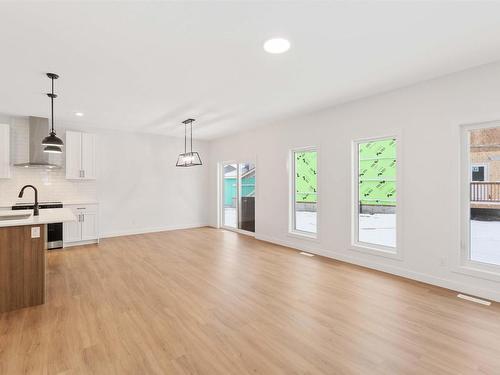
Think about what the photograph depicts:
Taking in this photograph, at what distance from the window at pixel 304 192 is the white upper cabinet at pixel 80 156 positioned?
4707mm

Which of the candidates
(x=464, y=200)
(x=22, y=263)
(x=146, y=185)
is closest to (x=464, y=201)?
(x=464, y=200)

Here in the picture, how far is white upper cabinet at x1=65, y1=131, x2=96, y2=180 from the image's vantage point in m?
5.87

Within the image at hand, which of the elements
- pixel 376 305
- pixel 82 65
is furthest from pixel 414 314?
pixel 82 65

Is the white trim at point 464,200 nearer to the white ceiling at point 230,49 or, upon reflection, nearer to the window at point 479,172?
the window at point 479,172

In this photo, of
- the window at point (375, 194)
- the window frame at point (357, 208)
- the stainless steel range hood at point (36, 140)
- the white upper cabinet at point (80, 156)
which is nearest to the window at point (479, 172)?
the window frame at point (357, 208)

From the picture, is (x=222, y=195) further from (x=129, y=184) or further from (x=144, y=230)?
(x=129, y=184)

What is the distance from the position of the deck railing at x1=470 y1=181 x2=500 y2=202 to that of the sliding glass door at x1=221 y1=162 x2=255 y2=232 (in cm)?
465

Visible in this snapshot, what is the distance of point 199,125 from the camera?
20.7ft

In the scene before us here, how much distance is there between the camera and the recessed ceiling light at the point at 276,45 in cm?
259

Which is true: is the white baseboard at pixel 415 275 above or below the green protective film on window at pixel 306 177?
below

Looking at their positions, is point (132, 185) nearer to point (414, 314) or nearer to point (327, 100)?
point (327, 100)

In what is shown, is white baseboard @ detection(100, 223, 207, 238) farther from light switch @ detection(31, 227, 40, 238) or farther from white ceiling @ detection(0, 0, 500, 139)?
light switch @ detection(31, 227, 40, 238)

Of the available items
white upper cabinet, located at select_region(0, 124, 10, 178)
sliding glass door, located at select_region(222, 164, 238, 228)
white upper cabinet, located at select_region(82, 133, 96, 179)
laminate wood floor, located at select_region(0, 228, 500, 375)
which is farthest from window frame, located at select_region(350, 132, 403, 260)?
white upper cabinet, located at select_region(0, 124, 10, 178)

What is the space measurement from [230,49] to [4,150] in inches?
208
